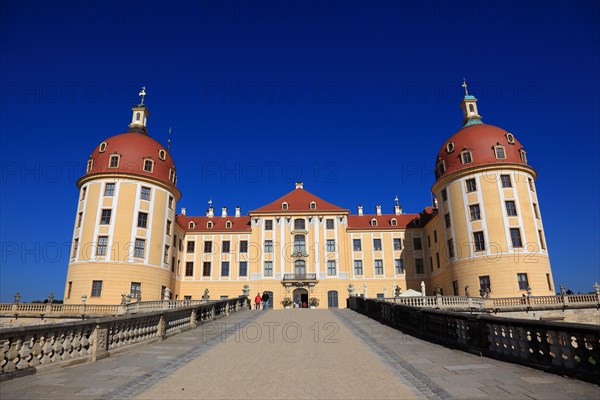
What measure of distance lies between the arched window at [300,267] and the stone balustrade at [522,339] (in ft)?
105

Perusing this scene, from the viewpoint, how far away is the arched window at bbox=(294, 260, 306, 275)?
45281mm

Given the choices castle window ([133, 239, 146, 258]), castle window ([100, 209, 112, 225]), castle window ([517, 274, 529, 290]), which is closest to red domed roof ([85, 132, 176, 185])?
castle window ([100, 209, 112, 225])

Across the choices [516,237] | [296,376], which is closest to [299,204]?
[516,237]

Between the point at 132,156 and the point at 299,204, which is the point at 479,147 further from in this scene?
A: the point at 132,156

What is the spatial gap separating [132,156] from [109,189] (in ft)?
12.4

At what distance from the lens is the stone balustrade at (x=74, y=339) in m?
6.56

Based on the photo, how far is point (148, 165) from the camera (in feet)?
124

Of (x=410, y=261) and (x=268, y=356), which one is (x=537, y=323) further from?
(x=410, y=261)

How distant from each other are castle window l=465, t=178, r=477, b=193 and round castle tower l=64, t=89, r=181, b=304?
28.9 metres

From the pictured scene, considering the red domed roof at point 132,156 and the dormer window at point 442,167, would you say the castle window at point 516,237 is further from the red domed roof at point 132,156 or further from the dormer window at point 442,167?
the red domed roof at point 132,156

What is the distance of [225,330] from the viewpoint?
608 inches

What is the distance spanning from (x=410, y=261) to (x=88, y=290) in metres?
33.7

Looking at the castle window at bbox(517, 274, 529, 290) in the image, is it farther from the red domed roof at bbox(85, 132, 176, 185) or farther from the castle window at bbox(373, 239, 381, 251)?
the red domed roof at bbox(85, 132, 176, 185)

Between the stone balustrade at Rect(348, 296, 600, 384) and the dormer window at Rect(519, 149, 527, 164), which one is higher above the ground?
the dormer window at Rect(519, 149, 527, 164)
